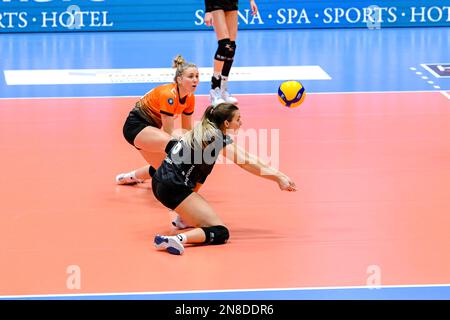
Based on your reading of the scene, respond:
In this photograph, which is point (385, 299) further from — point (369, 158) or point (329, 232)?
point (369, 158)

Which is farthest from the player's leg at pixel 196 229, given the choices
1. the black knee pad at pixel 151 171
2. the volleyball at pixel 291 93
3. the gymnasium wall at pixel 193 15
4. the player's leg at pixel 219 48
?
the gymnasium wall at pixel 193 15

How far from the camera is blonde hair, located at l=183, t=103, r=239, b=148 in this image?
8.91m

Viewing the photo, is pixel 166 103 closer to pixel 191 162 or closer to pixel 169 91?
pixel 169 91

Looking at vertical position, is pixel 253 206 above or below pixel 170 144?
below

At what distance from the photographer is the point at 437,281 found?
804cm

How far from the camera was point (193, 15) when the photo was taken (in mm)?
20172

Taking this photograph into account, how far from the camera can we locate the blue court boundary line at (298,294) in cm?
768

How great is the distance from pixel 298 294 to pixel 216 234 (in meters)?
1.22

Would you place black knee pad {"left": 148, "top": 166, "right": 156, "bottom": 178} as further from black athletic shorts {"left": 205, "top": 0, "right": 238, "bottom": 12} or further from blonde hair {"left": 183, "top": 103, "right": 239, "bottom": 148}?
black athletic shorts {"left": 205, "top": 0, "right": 238, "bottom": 12}

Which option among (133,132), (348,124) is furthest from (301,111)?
(133,132)

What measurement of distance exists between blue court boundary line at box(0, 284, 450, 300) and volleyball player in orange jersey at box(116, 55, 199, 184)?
2608mm

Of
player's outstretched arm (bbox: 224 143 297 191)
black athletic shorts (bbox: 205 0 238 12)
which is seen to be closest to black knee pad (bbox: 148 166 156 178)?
player's outstretched arm (bbox: 224 143 297 191)

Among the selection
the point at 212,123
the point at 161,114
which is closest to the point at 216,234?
the point at 212,123

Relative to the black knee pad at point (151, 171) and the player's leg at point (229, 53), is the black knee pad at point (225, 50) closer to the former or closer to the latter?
the player's leg at point (229, 53)
